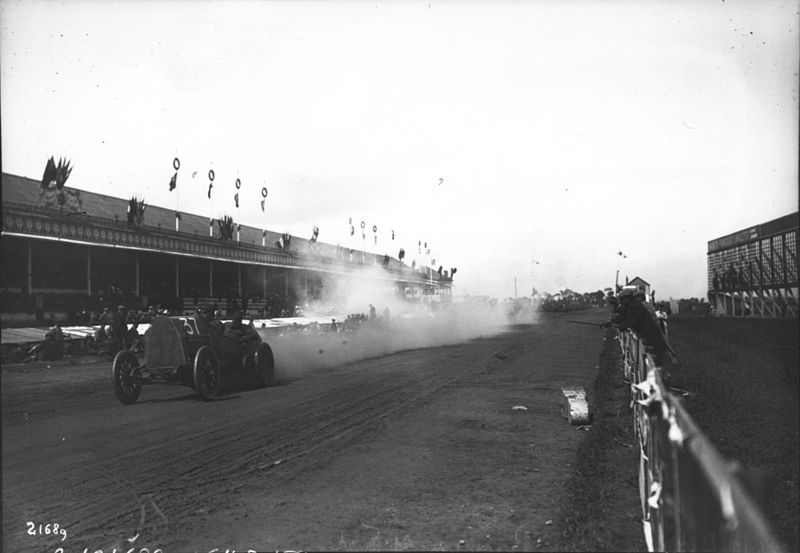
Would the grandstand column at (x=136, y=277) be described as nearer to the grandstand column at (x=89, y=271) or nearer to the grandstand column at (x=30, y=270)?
the grandstand column at (x=89, y=271)

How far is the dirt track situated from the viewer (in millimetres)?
4590

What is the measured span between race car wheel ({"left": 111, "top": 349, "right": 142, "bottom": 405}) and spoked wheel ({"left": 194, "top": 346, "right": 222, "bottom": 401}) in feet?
4.60

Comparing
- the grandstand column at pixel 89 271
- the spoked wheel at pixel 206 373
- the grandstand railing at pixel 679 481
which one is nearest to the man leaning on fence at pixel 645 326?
the grandstand railing at pixel 679 481

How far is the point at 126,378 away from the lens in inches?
424

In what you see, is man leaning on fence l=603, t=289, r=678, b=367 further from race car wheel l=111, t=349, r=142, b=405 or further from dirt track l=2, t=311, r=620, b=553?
race car wheel l=111, t=349, r=142, b=405

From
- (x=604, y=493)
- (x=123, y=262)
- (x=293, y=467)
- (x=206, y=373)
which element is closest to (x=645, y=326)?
(x=604, y=493)

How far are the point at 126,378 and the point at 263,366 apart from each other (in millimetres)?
2976

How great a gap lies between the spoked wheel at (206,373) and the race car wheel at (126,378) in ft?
4.60

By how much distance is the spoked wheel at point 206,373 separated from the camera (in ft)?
34.0

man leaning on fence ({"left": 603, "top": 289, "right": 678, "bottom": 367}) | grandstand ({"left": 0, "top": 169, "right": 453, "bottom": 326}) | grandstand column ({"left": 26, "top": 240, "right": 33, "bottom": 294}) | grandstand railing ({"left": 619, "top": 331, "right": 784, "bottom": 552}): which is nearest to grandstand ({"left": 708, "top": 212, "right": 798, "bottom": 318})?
man leaning on fence ({"left": 603, "top": 289, "right": 678, "bottom": 367})

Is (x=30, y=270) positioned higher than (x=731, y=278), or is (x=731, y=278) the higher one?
(x=30, y=270)

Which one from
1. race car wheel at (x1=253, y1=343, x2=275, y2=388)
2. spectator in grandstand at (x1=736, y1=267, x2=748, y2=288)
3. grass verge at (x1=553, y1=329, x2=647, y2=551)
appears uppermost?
spectator in grandstand at (x1=736, y1=267, x2=748, y2=288)

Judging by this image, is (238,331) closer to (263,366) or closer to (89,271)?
(263,366)

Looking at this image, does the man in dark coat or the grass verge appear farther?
the man in dark coat
